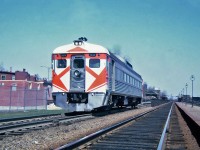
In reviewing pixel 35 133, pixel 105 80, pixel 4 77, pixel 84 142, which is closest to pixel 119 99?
pixel 105 80

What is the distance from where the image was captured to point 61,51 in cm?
1817

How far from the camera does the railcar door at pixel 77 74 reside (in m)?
17.5

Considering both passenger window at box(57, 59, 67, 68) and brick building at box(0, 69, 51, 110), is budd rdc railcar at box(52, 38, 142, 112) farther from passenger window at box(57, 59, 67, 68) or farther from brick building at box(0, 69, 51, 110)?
brick building at box(0, 69, 51, 110)

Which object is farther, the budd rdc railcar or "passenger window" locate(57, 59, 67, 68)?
"passenger window" locate(57, 59, 67, 68)

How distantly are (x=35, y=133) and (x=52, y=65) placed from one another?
8658 millimetres

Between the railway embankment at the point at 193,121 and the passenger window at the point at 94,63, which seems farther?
the passenger window at the point at 94,63

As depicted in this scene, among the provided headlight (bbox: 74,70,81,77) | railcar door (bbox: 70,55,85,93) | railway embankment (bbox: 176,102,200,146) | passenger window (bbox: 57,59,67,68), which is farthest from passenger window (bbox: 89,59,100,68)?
railway embankment (bbox: 176,102,200,146)

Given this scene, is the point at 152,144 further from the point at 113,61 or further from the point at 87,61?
the point at 113,61

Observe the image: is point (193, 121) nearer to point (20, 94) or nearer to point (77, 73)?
point (77, 73)

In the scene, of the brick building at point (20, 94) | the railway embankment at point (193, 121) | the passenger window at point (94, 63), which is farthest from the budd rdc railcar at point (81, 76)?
the brick building at point (20, 94)

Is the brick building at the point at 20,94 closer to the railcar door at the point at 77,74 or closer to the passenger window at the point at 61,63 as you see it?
the passenger window at the point at 61,63

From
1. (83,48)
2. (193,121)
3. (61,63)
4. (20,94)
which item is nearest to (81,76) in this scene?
(61,63)

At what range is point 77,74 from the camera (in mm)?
17703

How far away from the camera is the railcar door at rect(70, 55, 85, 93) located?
690 inches
